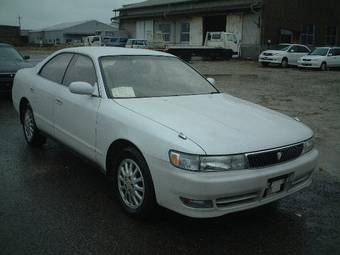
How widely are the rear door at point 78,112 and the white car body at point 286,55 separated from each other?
23.3 m

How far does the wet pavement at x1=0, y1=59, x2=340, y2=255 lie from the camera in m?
3.45

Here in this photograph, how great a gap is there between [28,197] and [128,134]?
1.40m

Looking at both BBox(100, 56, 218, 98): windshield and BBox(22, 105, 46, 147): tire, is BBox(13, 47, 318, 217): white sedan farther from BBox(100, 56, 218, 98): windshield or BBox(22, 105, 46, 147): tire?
BBox(22, 105, 46, 147): tire

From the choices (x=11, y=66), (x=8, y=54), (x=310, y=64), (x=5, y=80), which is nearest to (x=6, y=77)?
(x=5, y=80)

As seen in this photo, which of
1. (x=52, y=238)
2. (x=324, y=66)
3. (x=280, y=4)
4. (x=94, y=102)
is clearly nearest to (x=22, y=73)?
(x=94, y=102)

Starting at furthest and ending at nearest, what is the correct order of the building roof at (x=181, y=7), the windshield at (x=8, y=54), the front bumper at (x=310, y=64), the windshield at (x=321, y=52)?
the building roof at (x=181, y=7)
the windshield at (x=321, y=52)
the front bumper at (x=310, y=64)
the windshield at (x=8, y=54)

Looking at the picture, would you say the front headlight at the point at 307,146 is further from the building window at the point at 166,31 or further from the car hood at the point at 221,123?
the building window at the point at 166,31

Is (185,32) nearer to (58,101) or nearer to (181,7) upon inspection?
(181,7)

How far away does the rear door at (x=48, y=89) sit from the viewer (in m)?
5.37

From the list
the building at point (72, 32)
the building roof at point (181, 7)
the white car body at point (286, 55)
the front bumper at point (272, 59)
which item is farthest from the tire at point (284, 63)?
the building at point (72, 32)

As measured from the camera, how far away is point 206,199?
3.34m

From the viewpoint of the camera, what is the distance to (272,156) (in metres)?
3.55

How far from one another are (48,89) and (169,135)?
2568mm

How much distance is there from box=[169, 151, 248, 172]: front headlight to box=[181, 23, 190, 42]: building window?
1490 inches
